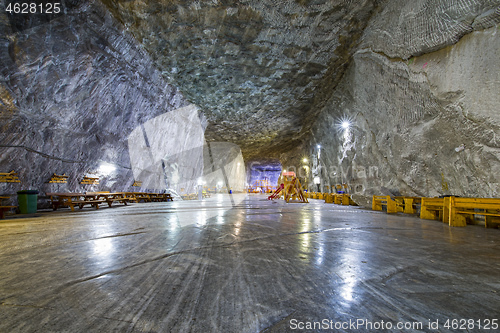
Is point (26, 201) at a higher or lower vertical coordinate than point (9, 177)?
lower

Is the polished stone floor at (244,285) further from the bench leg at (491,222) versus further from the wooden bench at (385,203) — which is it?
the wooden bench at (385,203)

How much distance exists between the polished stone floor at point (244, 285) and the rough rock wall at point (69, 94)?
329 inches

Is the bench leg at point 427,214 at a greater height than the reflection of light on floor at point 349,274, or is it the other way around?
the reflection of light on floor at point 349,274

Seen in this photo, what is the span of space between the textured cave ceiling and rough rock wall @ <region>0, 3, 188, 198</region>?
1.39 metres

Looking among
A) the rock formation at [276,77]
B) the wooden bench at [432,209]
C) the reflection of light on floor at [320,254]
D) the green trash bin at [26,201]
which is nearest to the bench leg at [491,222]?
the rock formation at [276,77]

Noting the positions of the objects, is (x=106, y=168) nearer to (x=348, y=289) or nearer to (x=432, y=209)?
(x=348, y=289)

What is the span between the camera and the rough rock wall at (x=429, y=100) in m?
4.84

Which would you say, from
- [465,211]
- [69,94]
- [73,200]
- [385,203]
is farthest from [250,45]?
[73,200]

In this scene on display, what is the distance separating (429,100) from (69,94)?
1475 cm

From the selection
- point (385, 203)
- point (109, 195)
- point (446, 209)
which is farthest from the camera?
point (109, 195)

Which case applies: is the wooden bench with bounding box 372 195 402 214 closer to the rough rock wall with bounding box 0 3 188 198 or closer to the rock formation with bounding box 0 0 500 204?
the rock formation with bounding box 0 0 500 204

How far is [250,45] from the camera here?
35.2ft

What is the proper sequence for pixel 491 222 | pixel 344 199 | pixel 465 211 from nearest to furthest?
pixel 491 222 < pixel 465 211 < pixel 344 199

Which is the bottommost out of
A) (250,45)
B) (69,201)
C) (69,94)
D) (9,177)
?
(69,201)
